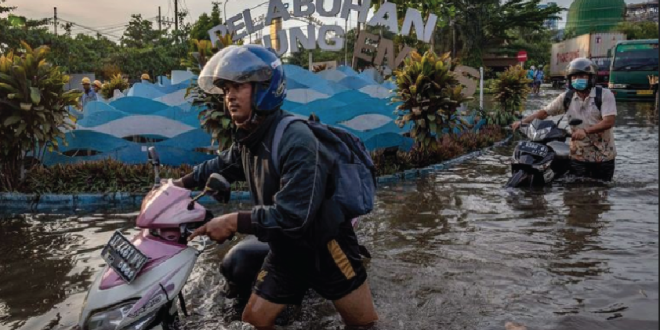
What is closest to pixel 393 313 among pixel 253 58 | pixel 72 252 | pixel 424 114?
pixel 253 58

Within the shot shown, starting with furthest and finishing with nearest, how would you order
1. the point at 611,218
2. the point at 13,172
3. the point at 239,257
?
1. the point at 13,172
2. the point at 611,218
3. the point at 239,257

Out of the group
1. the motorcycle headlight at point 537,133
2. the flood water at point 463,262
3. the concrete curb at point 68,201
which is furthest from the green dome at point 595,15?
the concrete curb at point 68,201

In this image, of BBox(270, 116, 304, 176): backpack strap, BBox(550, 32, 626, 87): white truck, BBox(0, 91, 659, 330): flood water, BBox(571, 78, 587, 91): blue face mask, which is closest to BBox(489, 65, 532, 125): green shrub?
BBox(0, 91, 659, 330): flood water

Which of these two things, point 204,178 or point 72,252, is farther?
point 72,252

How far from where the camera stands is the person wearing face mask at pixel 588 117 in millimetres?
6566

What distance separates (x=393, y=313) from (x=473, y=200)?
12.6 feet

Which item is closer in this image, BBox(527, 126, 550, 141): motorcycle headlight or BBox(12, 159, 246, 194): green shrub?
BBox(527, 126, 550, 141): motorcycle headlight

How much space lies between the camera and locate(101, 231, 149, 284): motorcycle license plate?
8.41 ft

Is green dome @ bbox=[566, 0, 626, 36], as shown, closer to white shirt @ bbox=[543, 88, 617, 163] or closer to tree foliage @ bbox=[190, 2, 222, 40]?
tree foliage @ bbox=[190, 2, 222, 40]

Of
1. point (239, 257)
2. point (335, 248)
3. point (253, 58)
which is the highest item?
point (253, 58)

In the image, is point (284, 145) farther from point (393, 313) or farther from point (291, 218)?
point (393, 313)

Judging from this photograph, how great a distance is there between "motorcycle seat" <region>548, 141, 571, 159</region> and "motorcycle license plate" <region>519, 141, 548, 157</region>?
137 mm

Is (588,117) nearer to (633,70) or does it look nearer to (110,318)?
(110,318)

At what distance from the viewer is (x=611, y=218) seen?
6.03 metres
